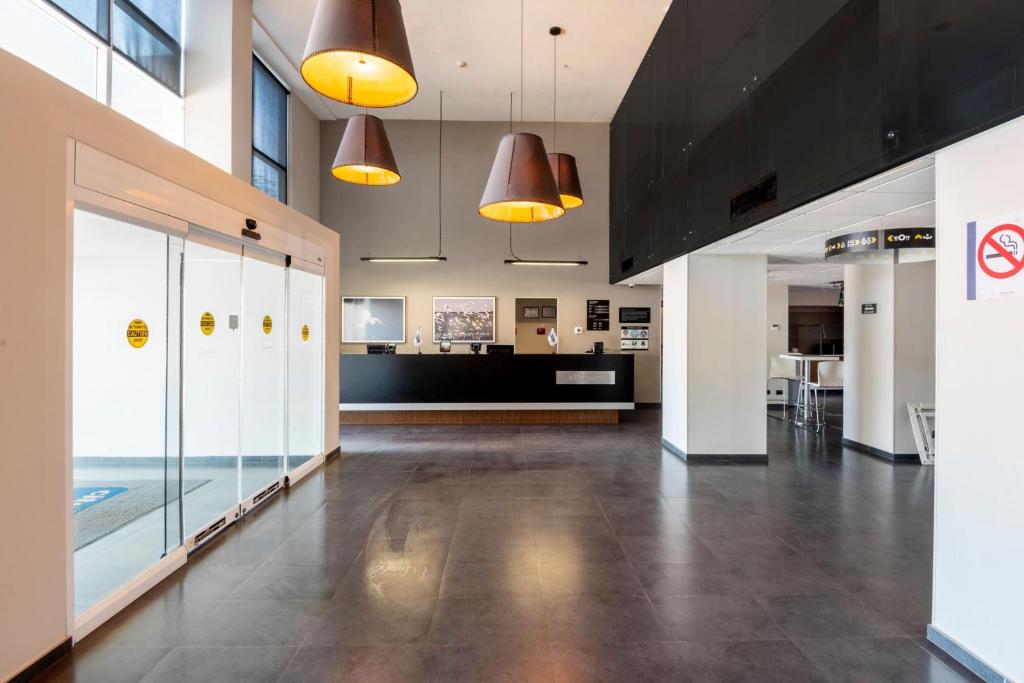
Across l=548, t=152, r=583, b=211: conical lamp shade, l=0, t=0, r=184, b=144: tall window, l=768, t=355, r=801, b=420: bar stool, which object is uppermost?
l=0, t=0, r=184, b=144: tall window

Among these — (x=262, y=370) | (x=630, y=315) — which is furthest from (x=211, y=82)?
(x=630, y=315)

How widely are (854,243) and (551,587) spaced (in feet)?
11.5

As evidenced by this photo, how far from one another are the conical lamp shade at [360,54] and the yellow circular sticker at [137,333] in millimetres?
1770

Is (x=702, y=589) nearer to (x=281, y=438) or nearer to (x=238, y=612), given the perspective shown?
(x=238, y=612)

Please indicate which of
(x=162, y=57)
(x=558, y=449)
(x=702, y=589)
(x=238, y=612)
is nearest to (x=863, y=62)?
(x=702, y=589)

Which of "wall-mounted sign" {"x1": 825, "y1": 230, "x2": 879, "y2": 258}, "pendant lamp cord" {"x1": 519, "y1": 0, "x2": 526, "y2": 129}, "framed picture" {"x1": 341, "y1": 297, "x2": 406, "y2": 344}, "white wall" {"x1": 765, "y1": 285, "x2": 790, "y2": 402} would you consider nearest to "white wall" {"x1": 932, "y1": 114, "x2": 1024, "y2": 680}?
"wall-mounted sign" {"x1": 825, "y1": 230, "x2": 879, "y2": 258}

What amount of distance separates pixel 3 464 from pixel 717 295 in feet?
20.6

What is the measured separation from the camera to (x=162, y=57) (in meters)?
5.95

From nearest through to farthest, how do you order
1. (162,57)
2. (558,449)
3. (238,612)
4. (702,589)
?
(238,612) → (702,589) → (162,57) → (558,449)

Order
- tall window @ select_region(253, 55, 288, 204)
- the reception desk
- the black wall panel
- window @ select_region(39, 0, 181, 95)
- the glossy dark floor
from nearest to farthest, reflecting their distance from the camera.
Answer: the black wall panel, the glossy dark floor, window @ select_region(39, 0, 181, 95), tall window @ select_region(253, 55, 288, 204), the reception desk

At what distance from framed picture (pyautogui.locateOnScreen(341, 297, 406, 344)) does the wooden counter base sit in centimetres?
176

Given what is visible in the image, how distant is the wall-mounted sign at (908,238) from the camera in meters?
3.79

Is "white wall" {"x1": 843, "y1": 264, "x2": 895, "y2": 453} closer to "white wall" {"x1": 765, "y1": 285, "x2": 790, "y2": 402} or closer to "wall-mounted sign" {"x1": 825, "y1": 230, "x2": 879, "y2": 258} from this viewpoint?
"wall-mounted sign" {"x1": 825, "y1": 230, "x2": 879, "y2": 258}

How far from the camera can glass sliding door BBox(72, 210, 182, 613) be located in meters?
2.74
